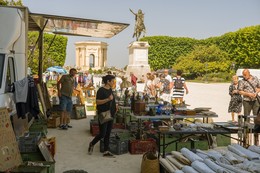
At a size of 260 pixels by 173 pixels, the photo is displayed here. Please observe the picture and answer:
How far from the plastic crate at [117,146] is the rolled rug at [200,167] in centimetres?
331

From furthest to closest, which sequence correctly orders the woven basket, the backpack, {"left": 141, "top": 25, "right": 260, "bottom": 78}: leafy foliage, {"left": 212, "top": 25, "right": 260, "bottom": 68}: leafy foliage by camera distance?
1. {"left": 141, "top": 25, "right": 260, "bottom": 78}: leafy foliage
2. {"left": 212, "top": 25, "right": 260, "bottom": 68}: leafy foliage
3. the backpack
4. the woven basket

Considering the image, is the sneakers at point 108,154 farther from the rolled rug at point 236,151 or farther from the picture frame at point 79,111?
the picture frame at point 79,111

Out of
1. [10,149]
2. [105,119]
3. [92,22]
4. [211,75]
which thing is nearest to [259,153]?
[105,119]

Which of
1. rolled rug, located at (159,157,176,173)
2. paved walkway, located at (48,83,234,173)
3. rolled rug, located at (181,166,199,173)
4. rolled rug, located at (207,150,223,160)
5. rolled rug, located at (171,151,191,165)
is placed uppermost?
rolled rug, located at (207,150,223,160)

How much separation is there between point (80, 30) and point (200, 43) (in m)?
60.9

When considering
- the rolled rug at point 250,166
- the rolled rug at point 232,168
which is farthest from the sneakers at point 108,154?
the rolled rug at point 250,166

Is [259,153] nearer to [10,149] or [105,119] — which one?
[105,119]

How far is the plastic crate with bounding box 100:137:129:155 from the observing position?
7957 millimetres

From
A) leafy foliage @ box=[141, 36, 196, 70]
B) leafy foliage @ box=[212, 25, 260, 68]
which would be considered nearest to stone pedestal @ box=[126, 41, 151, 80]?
leafy foliage @ box=[212, 25, 260, 68]

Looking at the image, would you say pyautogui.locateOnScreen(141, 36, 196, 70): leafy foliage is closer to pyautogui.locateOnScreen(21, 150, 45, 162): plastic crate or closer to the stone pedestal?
the stone pedestal

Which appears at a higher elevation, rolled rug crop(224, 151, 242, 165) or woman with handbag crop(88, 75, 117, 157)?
woman with handbag crop(88, 75, 117, 157)

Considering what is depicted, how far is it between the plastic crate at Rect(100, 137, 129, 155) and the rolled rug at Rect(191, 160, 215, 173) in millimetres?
3305

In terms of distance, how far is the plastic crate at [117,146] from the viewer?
26.1 ft

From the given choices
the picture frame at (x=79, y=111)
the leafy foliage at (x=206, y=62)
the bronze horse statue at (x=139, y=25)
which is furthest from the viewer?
the leafy foliage at (x=206, y=62)
